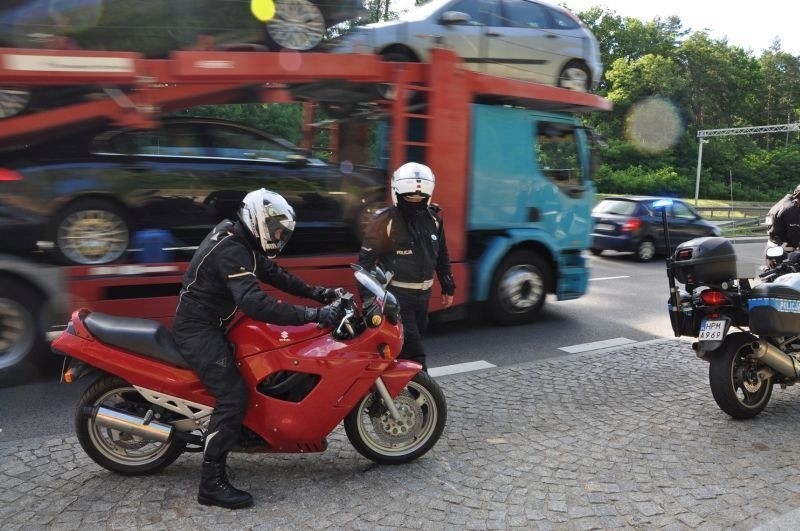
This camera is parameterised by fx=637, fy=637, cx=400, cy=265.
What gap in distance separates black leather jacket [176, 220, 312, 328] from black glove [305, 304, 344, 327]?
3 centimetres

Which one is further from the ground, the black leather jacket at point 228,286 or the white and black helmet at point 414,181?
the white and black helmet at point 414,181

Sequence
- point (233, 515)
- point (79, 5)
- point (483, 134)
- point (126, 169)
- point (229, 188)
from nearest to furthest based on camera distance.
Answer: point (233, 515)
point (79, 5)
point (126, 169)
point (229, 188)
point (483, 134)

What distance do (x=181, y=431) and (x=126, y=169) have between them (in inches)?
106

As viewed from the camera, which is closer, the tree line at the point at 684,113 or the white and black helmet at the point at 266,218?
the white and black helmet at the point at 266,218

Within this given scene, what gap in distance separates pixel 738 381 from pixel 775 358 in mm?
289

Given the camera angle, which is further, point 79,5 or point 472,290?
point 472,290

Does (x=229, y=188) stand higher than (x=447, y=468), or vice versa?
(x=229, y=188)

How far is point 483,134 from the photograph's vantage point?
6.52 m

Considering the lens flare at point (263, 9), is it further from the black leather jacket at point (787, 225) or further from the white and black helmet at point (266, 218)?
the black leather jacket at point (787, 225)

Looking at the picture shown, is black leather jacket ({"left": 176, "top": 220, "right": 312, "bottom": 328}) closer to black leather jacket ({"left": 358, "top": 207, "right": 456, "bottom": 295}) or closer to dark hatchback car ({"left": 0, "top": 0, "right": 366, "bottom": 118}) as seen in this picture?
black leather jacket ({"left": 358, "top": 207, "right": 456, "bottom": 295})

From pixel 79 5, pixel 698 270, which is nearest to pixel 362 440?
pixel 698 270

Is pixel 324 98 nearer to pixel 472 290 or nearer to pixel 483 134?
pixel 483 134

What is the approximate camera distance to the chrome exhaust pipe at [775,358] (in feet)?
14.1

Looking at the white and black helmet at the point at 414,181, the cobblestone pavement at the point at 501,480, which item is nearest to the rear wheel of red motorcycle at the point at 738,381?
the cobblestone pavement at the point at 501,480
